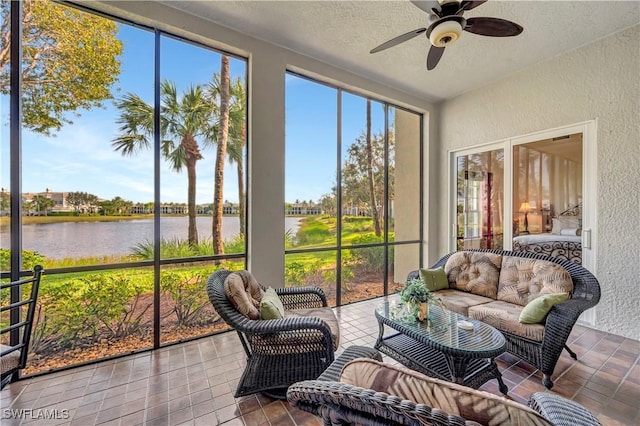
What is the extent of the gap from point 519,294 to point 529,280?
19 cm

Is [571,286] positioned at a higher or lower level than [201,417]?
higher

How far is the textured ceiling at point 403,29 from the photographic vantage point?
279 cm

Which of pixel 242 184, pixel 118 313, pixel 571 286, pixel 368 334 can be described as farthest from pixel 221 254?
pixel 571 286

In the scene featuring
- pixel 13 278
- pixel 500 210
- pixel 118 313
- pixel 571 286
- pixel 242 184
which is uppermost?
pixel 242 184

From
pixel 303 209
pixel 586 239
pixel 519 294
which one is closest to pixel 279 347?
pixel 303 209

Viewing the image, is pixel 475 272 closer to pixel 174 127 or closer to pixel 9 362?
pixel 174 127

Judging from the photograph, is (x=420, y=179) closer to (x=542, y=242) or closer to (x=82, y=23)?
(x=542, y=242)

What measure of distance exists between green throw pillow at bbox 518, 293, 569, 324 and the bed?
64.5 inches

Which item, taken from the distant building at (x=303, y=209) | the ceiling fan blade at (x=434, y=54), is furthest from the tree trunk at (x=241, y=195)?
the ceiling fan blade at (x=434, y=54)

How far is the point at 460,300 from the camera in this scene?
3.03 m

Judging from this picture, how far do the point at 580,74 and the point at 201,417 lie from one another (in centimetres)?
546

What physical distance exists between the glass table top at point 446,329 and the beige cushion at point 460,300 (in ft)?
1.16

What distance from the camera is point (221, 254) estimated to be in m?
3.27

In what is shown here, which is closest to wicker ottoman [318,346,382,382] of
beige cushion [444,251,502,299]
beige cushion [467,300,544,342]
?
beige cushion [467,300,544,342]
